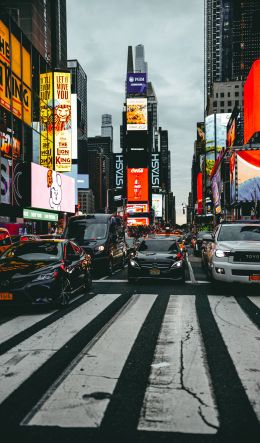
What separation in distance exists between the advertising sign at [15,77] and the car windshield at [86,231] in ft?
53.0

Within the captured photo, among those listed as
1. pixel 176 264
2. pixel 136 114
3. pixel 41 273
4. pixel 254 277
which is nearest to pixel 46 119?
pixel 176 264

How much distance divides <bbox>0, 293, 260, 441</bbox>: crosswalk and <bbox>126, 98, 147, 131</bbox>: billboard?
5361 inches

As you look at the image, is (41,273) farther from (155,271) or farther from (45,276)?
(155,271)

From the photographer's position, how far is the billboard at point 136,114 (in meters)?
141

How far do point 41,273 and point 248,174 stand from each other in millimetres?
49268

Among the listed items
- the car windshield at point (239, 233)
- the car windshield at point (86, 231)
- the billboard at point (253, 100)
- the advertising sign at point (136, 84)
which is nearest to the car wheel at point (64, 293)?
the car windshield at point (239, 233)

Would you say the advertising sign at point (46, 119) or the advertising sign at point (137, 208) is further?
the advertising sign at point (137, 208)

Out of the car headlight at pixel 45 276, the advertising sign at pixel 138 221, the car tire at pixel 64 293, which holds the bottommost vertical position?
the car tire at pixel 64 293

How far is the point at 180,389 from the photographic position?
4.68 metres

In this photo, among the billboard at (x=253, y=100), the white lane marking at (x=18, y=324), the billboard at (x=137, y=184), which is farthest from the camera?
the billboard at (x=137, y=184)

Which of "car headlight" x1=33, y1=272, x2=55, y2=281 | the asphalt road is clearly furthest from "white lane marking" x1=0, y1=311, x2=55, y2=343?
"car headlight" x1=33, y1=272, x2=55, y2=281

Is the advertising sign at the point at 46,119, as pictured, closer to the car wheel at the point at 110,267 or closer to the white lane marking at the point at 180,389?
the car wheel at the point at 110,267

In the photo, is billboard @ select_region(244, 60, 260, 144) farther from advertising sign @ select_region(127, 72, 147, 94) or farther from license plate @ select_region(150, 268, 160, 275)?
advertising sign @ select_region(127, 72, 147, 94)

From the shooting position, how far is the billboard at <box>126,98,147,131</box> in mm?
141250
